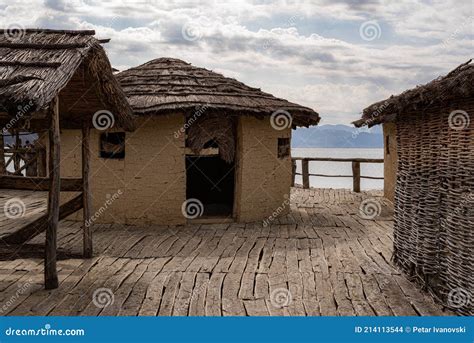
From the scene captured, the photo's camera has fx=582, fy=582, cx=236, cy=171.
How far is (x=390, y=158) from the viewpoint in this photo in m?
15.9

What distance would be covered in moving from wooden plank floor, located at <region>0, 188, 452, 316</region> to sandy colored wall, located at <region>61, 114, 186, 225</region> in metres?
0.45

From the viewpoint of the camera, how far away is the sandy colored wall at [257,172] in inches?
488

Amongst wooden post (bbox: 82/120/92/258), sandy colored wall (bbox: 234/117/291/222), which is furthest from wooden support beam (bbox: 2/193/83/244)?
sandy colored wall (bbox: 234/117/291/222)

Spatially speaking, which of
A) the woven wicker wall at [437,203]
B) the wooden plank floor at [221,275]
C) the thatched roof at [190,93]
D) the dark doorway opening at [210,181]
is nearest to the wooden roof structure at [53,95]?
the wooden plank floor at [221,275]

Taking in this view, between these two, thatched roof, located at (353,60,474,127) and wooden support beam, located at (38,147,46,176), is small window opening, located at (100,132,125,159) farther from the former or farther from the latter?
wooden support beam, located at (38,147,46,176)

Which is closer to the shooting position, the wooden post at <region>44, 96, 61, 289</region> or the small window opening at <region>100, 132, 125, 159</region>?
the wooden post at <region>44, 96, 61, 289</region>

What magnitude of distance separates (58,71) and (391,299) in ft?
15.3

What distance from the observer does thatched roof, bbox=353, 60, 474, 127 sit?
5664 mm

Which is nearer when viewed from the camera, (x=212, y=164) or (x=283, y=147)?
(x=283, y=147)

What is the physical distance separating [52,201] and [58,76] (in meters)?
1.57

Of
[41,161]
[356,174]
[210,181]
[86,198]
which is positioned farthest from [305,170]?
[86,198]

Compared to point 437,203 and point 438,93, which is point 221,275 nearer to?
point 437,203

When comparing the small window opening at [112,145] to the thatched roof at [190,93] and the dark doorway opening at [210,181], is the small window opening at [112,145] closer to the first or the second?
the thatched roof at [190,93]

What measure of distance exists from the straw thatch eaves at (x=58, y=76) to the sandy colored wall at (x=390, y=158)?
8.59 m
